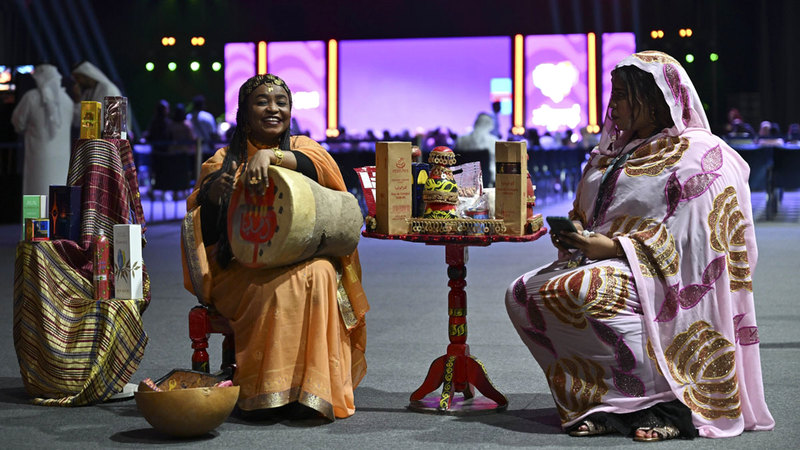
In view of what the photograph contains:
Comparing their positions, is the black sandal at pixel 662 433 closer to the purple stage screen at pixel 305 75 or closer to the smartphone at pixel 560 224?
the smartphone at pixel 560 224

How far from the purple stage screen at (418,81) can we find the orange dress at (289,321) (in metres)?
19.0

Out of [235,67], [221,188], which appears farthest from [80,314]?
[235,67]

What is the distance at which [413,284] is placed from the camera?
747cm

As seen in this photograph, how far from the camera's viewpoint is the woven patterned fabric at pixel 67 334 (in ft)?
13.5

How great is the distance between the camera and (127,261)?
4.11m

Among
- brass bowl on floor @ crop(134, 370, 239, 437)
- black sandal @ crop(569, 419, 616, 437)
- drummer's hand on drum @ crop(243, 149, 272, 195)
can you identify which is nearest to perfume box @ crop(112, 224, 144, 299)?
drummer's hand on drum @ crop(243, 149, 272, 195)

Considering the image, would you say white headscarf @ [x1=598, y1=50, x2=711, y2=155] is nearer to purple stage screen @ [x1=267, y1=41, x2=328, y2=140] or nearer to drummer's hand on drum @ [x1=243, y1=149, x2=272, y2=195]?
drummer's hand on drum @ [x1=243, y1=149, x2=272, y2=195]

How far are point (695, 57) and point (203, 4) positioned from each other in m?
9.61

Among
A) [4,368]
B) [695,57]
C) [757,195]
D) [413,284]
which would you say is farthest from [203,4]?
[4,368]

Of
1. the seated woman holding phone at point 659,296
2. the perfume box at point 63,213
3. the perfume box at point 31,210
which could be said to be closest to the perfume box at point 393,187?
the seated woman holding phone at point 659,296

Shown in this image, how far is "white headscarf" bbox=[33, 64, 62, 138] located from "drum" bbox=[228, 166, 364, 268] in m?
8.10

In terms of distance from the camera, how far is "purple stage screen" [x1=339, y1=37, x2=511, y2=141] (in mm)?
22875

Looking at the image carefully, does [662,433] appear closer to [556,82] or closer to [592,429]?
[592,429]

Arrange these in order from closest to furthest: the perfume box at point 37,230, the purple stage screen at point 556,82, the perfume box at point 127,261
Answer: the perfume box at point 127,261 → the perfume box at point 37,230 → the purple stage screen at point 556,82
